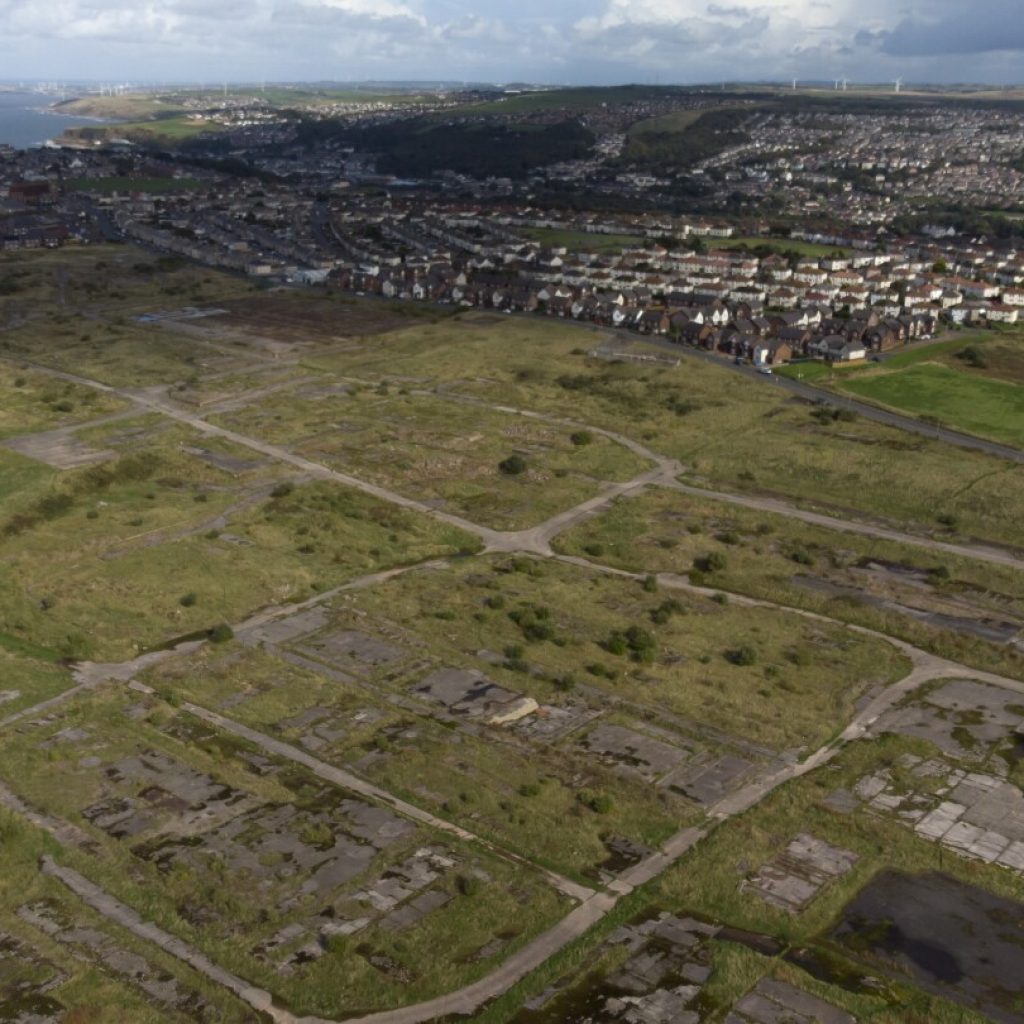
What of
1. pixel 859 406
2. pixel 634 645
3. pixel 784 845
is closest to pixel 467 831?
A: pixel 784 845

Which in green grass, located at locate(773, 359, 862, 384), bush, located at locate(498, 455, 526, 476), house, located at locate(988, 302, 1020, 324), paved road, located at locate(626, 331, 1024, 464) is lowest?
bush, located at locate(498, 455, 526, 476)

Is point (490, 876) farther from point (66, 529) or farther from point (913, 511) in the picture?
point (913, 511)

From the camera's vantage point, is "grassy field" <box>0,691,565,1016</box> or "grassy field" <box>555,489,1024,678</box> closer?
"grassy field" <box>0,691,565,1016</box>

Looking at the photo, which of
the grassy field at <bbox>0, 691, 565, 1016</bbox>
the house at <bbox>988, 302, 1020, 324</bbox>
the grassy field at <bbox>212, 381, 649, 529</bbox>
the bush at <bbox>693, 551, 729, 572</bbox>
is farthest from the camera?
the house at <bbox>988, 302, 1020, 324</bbox>

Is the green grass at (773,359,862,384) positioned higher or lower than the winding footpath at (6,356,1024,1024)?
higher

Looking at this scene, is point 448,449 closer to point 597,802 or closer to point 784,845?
point 597,802

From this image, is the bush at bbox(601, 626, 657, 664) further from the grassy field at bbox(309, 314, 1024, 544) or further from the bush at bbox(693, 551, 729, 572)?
the grassy field at bbox(309, 314, 1024, 544)

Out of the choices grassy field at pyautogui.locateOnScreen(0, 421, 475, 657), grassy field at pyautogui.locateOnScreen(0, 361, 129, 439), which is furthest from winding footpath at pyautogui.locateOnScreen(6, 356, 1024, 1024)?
grassy field at pyautogui.locateOnScreen(0, 361, 129, 439)

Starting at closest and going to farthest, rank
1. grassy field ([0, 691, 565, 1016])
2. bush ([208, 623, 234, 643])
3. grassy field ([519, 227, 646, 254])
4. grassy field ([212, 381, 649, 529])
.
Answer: grassy field ([0, 691, 565, 1016]), bush ([208, 623, 234, 643]), grassy field ([212, 381, 649, 529]), grassy field ([519, 227, 646, 254])
